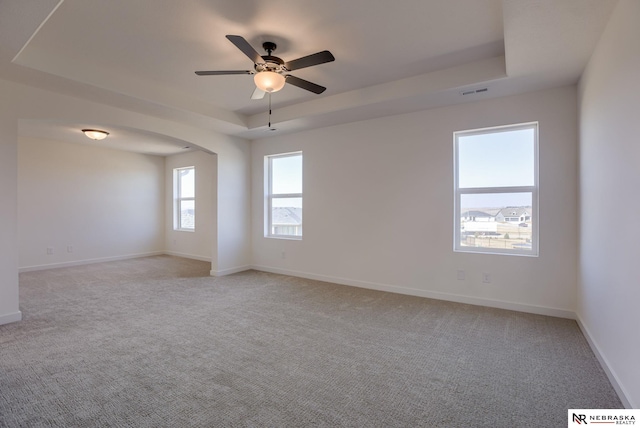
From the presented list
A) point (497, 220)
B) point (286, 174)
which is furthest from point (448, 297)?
point (286, 174)

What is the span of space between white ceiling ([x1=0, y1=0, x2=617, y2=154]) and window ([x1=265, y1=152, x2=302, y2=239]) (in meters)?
1.63

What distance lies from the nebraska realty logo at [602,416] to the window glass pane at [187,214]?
7.41 meters

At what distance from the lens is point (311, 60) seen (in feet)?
8.49

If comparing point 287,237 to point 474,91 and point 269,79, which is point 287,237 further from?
point 474,91

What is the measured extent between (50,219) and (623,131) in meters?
8.63

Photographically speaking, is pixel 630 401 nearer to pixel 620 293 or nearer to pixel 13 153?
pixel 620 293

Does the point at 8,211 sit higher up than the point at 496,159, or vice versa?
the point at 496,159

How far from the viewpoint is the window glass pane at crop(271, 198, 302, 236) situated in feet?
18.5

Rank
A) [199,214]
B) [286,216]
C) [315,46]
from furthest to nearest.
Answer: [199,214] < [286,216] < [315,46]

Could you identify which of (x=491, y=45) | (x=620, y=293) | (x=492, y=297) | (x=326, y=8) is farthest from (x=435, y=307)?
(x=326, y=8)

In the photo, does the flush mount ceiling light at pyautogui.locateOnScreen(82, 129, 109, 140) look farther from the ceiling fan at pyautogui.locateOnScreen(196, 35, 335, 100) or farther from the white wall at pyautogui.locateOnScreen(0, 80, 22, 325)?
the ceiling fan at pyautogui.locateOnScreen(196, 35, 335, 100)

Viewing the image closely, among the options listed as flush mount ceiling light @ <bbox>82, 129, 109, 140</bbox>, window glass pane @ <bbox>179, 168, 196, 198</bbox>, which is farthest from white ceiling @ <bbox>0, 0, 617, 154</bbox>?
window glass pane @ <bbox>179, 168, 196, 198</bbox>

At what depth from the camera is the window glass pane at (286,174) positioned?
18.6 feet

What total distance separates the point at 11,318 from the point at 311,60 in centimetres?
414
